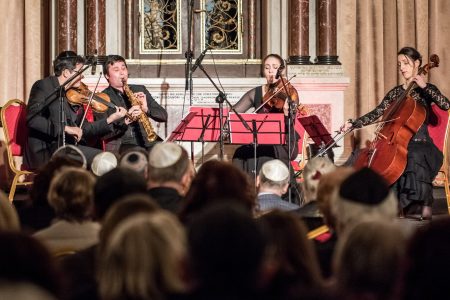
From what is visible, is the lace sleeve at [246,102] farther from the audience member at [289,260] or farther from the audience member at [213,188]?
the audience member at [289,260]

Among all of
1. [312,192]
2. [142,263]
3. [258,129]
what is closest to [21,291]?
[142,263]

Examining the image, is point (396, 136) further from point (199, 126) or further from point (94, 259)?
point (94, 259)

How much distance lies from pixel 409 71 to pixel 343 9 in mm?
2077

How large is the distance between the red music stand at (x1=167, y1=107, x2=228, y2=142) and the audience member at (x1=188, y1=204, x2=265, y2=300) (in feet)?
17.9

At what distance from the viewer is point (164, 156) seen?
172 inches

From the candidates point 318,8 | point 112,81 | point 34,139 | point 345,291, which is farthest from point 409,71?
point 345,291

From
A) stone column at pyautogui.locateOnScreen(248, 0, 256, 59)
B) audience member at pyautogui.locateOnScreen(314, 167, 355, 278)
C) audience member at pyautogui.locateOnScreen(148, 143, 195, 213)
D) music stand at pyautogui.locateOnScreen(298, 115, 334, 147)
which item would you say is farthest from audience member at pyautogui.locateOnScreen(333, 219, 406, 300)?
stone column at pyautogui.locateOnScreen(248, 0, 256, 59)

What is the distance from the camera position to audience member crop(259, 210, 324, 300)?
7.92 ft

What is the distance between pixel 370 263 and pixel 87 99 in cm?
586

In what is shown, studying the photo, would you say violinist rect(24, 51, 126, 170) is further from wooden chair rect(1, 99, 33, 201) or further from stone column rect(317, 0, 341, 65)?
stone column rect(317, 0, 341, 65)

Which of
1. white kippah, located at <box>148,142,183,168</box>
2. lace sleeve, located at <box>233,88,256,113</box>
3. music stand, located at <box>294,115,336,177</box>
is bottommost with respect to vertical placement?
white kippah, located at <box>148,142,183,168</box>

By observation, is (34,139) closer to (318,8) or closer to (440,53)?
(318,8)

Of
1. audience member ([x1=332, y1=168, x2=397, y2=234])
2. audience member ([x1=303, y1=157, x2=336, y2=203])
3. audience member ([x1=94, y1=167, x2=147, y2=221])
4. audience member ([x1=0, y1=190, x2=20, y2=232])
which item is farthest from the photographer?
audience member ([x1=303, y1=157, x2=336, y2=203])

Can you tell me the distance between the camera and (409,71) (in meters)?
8.19
